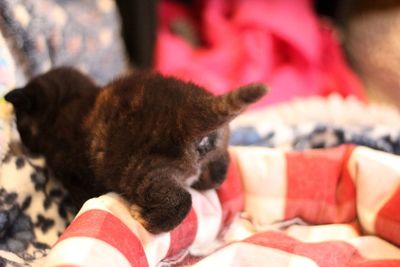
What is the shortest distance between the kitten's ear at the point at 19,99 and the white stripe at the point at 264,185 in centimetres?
36

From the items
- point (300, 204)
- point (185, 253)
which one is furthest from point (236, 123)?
point (185, 253)

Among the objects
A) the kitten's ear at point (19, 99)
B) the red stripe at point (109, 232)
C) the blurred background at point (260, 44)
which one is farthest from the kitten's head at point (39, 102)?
the blurred background at point (260, 44)

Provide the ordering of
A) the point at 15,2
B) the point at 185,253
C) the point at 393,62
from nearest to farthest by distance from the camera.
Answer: the point at 185,253 < the point at 15,2 < the point at 393,62

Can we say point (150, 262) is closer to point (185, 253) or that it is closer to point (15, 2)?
point (185, 253)

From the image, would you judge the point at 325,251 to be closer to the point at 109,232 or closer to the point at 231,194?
the point at 231,194

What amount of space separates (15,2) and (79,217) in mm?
434

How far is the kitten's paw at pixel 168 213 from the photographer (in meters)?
0.56

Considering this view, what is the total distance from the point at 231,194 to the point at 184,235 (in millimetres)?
134

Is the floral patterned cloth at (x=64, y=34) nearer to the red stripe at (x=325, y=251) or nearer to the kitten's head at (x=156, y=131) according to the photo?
the kitten's head at (x=156, y=131)

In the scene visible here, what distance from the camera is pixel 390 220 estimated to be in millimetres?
690

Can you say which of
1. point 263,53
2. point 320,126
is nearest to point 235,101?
point 320,126

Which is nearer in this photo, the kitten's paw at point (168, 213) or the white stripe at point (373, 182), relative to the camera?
the kitten's paw at point (168, 213)

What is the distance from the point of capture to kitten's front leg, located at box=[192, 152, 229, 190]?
667 millimetres

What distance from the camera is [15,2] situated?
79 cm
